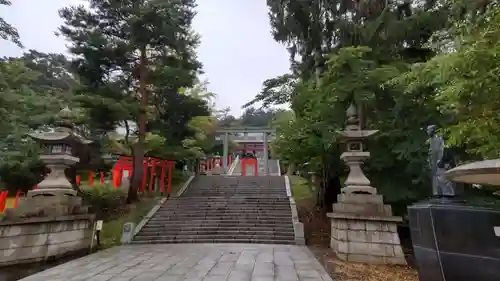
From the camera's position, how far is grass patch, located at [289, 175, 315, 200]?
45.1ft

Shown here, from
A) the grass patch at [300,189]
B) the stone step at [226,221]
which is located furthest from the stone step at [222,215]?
the grass patch at [300,189]

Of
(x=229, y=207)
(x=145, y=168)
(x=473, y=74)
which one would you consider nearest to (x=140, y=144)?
(x=145, y=168)

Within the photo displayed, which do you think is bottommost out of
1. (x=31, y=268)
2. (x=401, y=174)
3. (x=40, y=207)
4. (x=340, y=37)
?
(x=31, y=268)

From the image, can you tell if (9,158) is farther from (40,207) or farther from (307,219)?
(307,219)

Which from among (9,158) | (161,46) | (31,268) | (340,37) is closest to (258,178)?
(161,46)

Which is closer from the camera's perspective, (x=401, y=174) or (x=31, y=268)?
(x=31, y=268)

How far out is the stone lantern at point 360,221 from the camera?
6.81m

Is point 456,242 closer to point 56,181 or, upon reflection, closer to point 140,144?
point 56,181

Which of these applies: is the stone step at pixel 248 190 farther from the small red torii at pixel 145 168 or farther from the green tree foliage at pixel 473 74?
the green tree foliage at pixel 473 74

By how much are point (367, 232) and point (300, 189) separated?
873 cm

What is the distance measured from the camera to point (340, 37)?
9.47 metres

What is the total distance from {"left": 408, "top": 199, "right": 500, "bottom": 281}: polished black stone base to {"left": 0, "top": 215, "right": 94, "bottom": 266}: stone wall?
24.3ft

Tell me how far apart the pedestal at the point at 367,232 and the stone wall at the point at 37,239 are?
6.52m

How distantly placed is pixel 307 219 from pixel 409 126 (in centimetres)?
499
